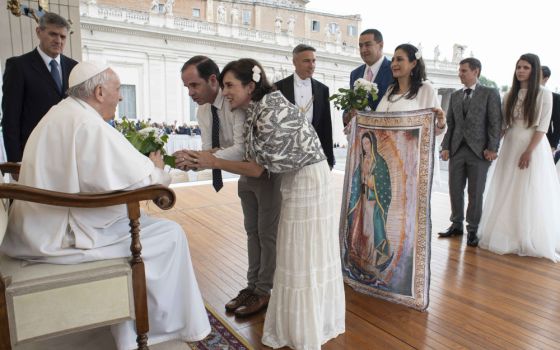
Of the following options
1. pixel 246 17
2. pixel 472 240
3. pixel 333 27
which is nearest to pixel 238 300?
pixel 472 240

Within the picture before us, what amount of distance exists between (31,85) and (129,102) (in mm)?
16855

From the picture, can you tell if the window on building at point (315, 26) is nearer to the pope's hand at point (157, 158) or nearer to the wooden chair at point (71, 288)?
the pope's hand at point (157, 158)

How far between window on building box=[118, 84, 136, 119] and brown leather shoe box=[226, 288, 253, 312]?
1779cm

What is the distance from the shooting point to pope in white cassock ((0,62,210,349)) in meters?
1.62

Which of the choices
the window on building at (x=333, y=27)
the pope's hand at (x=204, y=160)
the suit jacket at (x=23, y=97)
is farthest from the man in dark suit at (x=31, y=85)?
the window on building at (x=333, y=27)

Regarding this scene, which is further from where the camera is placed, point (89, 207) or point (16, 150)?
point (16, 150)

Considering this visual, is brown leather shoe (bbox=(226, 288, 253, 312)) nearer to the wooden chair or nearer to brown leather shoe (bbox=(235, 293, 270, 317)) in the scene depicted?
brown leather shoe (bbox=(235, 293, 270, 317))

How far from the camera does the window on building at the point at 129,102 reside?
1861 cm

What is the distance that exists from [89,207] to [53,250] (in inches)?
9.8

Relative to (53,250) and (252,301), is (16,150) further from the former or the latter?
(252,301)

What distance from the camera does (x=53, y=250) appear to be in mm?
1610

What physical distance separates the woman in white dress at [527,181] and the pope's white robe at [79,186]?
317 centimetres

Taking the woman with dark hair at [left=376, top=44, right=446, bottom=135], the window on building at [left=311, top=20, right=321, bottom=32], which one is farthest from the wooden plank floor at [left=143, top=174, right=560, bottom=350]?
the window on building at [left=311, top=20, right=321, bottom=32]

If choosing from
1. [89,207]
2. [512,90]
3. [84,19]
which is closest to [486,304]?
[512,90]
